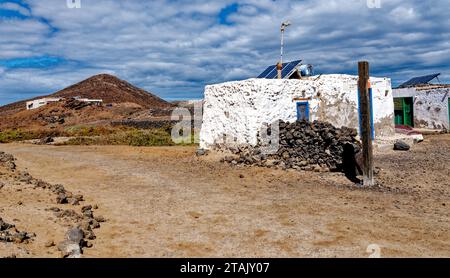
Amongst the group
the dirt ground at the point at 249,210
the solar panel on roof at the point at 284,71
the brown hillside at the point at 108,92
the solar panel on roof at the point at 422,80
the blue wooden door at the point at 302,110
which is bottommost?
the dirt ground at the point at 249,210

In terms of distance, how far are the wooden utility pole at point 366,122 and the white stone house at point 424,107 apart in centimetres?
1491

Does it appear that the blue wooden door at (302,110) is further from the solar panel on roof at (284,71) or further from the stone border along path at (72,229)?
the stone border along path at (72,229)

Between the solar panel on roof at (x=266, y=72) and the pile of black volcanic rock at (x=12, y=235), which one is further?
the solar panel on roof at (x=266, y=72)

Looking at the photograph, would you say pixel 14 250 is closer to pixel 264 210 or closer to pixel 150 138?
pixel 264 210

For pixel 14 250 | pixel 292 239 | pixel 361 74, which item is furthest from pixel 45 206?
pixel 361 74

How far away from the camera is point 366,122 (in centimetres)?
989

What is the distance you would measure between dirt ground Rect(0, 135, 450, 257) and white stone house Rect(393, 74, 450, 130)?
33.9ft

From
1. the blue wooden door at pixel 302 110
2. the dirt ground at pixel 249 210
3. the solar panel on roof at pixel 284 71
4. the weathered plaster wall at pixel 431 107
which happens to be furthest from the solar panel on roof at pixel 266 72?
the weathered plaster wall at pixel 431 107

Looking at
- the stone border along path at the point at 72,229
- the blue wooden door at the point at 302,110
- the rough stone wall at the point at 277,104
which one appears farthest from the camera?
the blue wooden door at the point at 302,110

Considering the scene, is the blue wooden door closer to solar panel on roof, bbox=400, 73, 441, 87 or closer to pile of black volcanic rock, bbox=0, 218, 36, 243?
pile of black volcanic rock, bbox=0, 218, 36, 243

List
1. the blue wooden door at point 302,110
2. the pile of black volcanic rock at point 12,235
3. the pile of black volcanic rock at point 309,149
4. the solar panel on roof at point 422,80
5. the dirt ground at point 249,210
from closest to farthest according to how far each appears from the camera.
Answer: the pile of black volcanic rock at point 12,235 → the dirt ground at point 249,210 → the pile of black volcanic rock at point 309,149 → the blue wooden door at point 302,110 → the solar panel on roof at point 422,80

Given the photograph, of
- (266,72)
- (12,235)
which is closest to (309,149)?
(266,72)

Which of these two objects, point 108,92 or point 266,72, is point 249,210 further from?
point 108,92

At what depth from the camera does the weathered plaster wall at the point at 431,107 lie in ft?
73.5
